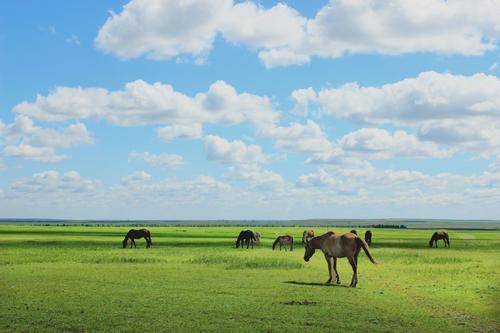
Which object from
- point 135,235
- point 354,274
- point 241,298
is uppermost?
point 135,235

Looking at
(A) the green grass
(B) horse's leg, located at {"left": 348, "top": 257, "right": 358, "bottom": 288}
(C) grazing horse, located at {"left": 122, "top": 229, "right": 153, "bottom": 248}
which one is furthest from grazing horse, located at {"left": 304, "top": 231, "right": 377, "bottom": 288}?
(C) grazing horse, located at {"left": 122, "top": 229, "right": 153, "bottom": 248}

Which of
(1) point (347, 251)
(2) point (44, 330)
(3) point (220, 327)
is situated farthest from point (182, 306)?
(1) point (347, 251)

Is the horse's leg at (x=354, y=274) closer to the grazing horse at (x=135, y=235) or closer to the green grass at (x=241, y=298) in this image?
the green grass at (x=241, y=298)

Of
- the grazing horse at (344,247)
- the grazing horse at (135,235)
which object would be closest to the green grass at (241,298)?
the grazing horse at (344,247)

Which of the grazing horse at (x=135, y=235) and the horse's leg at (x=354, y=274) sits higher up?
the grazing horse at (x=135, y=235)

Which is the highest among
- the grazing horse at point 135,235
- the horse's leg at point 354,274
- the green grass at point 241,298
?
the grazing horse at point 135,235

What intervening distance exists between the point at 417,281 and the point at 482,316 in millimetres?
9458

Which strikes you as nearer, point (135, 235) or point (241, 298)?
point (241, 298)

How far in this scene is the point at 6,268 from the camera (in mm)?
31078

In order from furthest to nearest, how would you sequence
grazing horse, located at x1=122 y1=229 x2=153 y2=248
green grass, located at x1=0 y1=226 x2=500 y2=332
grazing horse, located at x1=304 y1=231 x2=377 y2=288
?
grazing horse, located at x1=122 y1=229 x2=153 y2=248 → grazing horse, located at x1=304 y1=231 x2=377 y2=288 → green grass, located at x1=0 y1=226 x2=500 y2=332

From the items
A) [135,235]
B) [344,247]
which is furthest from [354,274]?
[135,235]

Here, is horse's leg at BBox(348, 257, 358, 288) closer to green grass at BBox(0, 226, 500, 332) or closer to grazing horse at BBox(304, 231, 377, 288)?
grazing horse at BBox(304, 231, 377, 288)

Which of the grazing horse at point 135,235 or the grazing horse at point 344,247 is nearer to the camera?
the grazing horse at point 344,247

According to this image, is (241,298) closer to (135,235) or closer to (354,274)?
(354,274)
